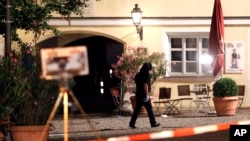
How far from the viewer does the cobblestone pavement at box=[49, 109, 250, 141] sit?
12.5m

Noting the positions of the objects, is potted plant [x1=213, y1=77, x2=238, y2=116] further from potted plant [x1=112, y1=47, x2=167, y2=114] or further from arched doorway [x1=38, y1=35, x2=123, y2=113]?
arched doorway [x1=38, y1=35, x2=123, y2=113]

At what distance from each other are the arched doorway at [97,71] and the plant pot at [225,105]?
20.6 feet

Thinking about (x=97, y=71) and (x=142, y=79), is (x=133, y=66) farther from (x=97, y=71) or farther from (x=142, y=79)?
(x=97, y=71)

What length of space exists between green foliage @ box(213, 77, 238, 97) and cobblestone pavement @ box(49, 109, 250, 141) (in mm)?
694

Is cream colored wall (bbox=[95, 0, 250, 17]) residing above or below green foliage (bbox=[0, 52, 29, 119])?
above

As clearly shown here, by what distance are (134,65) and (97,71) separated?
5.35 meters

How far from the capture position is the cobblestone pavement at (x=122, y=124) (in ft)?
40.9

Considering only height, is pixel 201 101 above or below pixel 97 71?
below

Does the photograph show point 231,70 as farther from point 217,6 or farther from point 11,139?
point 11,139

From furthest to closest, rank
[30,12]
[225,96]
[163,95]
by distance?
[163,95] < [225,96] < [30,12]

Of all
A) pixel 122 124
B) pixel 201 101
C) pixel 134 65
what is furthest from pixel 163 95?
A: pixel 122 124

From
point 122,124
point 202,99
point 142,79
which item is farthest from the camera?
point 202,99

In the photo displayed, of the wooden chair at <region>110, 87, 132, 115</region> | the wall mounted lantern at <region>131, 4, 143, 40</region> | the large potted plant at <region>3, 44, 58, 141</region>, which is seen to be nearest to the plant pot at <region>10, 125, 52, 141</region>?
the large potted plant at <region>3, 44, 58, 141</region>

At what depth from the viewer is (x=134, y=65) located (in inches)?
688
